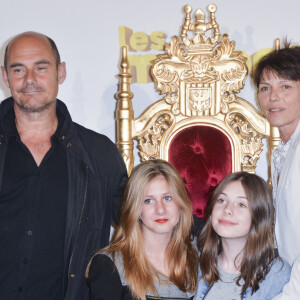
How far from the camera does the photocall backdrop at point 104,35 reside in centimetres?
314

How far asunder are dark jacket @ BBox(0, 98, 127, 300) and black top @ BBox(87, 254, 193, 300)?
0.57 feet

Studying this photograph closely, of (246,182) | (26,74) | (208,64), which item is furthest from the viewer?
(208,64)

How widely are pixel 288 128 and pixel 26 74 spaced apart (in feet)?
3.93

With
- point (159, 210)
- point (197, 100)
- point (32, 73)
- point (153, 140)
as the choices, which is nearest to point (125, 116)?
point (153, 140)

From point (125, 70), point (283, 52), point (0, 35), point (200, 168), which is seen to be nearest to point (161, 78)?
point (125, 70)

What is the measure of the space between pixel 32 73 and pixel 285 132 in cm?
117

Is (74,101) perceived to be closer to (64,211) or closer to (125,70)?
(125,70)

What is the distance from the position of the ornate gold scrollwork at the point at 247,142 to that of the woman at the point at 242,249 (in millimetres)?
702

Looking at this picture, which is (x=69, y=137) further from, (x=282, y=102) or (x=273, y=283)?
(x=273, y=283)

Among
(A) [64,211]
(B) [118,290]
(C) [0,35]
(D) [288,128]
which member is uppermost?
(C) [0,35]

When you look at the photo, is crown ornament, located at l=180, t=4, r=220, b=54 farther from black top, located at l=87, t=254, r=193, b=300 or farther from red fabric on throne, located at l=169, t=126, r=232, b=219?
black top, located at l=87, t=254, r=193, b=300

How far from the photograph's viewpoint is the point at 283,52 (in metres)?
2.31

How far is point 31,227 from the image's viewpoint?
2072 millimetres

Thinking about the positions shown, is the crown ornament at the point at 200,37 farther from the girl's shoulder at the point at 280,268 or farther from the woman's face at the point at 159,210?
the girl's shoulder at the point at 280,268
